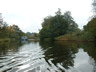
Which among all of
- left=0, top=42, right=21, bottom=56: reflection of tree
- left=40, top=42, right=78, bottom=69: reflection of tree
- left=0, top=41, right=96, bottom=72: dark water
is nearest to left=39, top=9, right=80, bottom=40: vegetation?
left=0, top=42, right=21, bottom=56: reflection of tree

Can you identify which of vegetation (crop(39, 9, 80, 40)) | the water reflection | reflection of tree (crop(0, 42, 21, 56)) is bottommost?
the water reflection

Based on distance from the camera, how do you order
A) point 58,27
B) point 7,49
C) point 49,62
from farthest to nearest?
1. point 58,27
2. point 7,49
3. point 49,62

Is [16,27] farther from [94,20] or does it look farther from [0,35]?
[94,20]

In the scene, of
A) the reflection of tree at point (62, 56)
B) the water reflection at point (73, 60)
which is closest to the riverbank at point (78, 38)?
the reflection of tree at point (62, 56)

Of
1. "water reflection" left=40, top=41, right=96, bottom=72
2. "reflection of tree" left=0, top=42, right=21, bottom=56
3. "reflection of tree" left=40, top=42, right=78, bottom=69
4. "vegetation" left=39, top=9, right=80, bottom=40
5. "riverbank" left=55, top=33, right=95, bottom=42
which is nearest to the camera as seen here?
"water reflection" left=40, top=41, right=96, bottom=72

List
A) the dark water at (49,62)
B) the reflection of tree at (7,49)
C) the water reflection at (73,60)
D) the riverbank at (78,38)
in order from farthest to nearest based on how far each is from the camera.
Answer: the riverbank at (78,38)
the reflection of tree at (7,49)
the water reflection at (73,60)
the dark water at (49,62)

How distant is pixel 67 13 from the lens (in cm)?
5984

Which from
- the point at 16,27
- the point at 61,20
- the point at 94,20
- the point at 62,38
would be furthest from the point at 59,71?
the point at 16,27

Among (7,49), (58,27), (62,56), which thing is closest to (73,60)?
(62,56)

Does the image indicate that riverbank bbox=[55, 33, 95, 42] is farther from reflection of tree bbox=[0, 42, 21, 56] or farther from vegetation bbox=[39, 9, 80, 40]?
reflection of tree bbox=[0, 42, 21, 56]

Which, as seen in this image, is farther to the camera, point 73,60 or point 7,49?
point 7,49

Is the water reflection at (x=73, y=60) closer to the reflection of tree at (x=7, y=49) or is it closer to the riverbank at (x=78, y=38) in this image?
the reflection of tree at (x=7, y=49)

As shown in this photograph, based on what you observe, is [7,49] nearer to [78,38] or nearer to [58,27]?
[78,38]

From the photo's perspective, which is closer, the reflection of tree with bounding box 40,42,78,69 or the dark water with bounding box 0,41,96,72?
the dark water with bounding box 0,41,96,72
